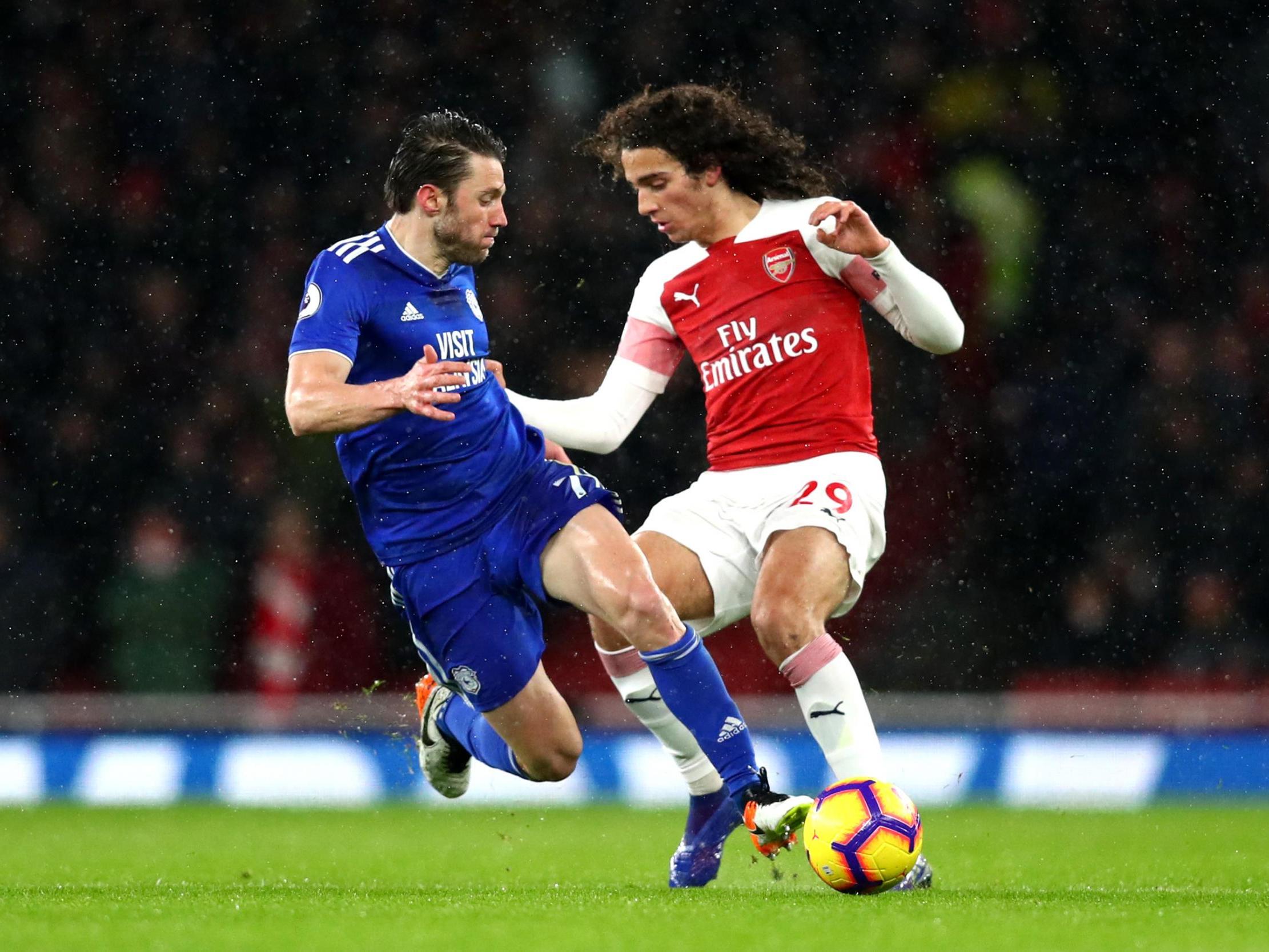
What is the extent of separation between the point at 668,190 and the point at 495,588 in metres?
1.29

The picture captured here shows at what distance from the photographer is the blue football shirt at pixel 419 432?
16.3 ft

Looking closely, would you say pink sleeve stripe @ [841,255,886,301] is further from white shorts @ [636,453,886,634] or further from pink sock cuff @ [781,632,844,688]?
pink sock cuff @ [781,632,844,688]

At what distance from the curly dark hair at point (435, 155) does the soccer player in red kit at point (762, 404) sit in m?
0.53

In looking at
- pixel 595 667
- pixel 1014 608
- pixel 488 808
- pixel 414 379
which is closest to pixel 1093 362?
pixel 1014 608

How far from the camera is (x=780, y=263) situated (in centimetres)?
548

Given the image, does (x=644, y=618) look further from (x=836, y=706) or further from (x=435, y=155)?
(x=435, y=155)

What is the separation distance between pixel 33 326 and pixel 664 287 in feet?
22.0

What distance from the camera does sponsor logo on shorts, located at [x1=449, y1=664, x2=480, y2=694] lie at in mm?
5168

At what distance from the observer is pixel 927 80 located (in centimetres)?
1160

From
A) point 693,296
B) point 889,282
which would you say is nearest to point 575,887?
point 693,296

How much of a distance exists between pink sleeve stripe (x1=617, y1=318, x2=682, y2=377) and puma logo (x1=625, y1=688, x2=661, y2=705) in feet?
3.53

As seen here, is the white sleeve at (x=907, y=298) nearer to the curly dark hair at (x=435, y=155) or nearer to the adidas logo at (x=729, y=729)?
the curly dark hair at (x=435, y=155)

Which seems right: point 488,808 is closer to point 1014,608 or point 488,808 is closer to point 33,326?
point 1014,608

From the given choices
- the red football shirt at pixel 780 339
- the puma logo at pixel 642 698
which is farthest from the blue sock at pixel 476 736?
the red football shirt at pixel 780 339
